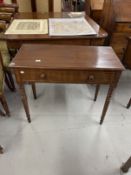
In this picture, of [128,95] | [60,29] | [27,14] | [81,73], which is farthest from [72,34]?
[128,95]

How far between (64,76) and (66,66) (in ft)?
0.28

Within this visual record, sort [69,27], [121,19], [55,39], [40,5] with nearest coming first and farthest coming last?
[55,39]
[69,27]
[121,19]
[40,5]

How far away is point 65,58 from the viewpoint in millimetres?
1029

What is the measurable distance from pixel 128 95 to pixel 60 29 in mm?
1022

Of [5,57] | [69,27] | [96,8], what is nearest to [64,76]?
[69,27]

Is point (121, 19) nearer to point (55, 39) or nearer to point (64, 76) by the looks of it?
point (55, 39)

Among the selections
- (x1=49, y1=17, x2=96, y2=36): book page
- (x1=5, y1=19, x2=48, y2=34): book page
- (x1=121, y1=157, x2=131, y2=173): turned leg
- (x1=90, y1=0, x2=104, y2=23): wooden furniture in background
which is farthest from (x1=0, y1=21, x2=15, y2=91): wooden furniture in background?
(x1=121, y1=157, x2=131, y2=173): turned leg

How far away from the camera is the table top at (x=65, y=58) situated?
0.95 meters

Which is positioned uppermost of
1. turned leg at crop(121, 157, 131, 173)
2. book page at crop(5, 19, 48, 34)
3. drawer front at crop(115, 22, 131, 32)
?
book page at crop(5, 19, 48, 34)

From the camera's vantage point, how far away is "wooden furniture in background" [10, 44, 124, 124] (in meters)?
0.95

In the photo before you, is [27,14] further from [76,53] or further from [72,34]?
[76,53]

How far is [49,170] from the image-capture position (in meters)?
1.11

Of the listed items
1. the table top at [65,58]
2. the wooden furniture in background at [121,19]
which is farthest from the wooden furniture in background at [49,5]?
the table top at [65,58]

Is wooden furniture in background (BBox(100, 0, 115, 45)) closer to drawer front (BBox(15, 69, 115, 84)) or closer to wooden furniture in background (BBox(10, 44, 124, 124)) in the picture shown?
wooden furniture in background (BBox(10, 44, 124, 124))
